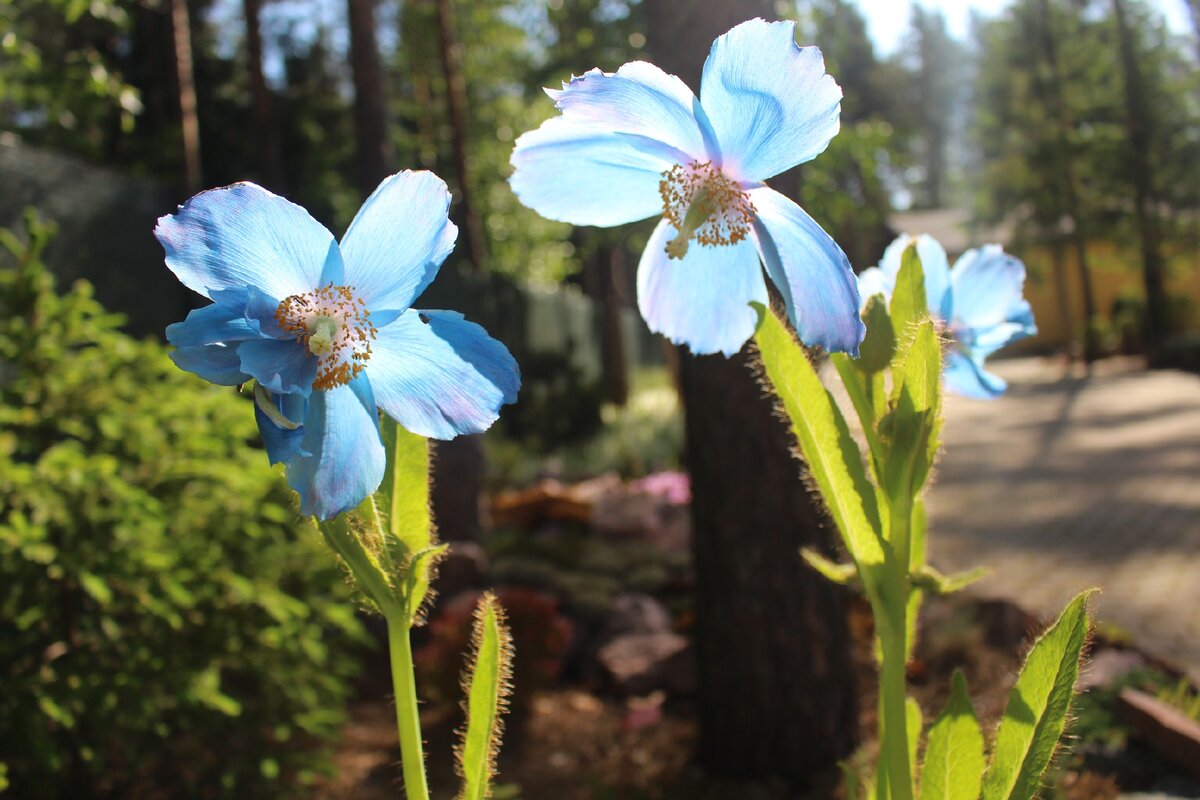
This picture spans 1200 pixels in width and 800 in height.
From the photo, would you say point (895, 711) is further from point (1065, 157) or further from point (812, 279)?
point (1065, 157)

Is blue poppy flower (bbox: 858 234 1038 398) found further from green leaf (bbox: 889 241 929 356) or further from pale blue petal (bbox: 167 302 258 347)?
pale blue petal (bbox: 167 302 258 347)

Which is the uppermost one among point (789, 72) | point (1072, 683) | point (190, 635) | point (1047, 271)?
point (1047, 271)

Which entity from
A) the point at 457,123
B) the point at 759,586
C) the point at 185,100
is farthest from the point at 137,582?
the point at 457,123

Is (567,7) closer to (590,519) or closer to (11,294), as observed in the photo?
(590,519)

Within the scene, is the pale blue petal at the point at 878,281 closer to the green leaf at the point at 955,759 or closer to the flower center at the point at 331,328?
the green leaf at the point at 955,759

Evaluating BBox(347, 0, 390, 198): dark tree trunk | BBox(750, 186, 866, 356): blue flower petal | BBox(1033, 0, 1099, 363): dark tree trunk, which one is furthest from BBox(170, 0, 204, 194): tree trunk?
BBox(1033, 0, 1099, 363): dark tree trunk

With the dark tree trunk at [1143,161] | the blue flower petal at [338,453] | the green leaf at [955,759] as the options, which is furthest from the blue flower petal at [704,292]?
the dark tree trunk at [1143,161]

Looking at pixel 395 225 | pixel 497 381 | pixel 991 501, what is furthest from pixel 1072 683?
pixel 991 501
